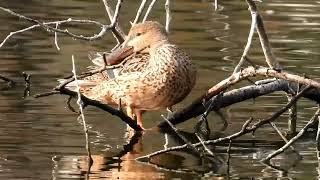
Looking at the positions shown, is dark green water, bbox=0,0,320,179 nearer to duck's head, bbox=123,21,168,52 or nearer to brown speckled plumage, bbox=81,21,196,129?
brown speckled plumage, bbox=81,21,196,129

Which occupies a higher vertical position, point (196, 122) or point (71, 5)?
point (71, 5)

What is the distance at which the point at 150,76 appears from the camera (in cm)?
1052

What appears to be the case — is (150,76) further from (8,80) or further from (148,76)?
(8,80)

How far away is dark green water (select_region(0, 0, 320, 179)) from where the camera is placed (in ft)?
29.1

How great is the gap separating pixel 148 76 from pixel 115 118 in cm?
76

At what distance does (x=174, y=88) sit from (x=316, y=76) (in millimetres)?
3093

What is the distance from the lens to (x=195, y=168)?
8969 mm

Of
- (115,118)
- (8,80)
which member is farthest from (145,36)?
(8,80)

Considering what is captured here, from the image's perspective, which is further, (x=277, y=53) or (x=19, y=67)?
(x=277, y=53)

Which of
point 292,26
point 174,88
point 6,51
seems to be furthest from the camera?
point 292,26

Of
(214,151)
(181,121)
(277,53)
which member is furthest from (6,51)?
(214,151)

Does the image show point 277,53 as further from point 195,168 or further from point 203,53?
point 195,168

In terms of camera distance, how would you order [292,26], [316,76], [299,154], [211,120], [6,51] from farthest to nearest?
[292,26]
[6,51]
[316,76]
[211,120]
[299,154]

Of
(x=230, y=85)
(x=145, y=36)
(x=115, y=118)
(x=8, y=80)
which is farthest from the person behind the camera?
(x=8, y=80)
